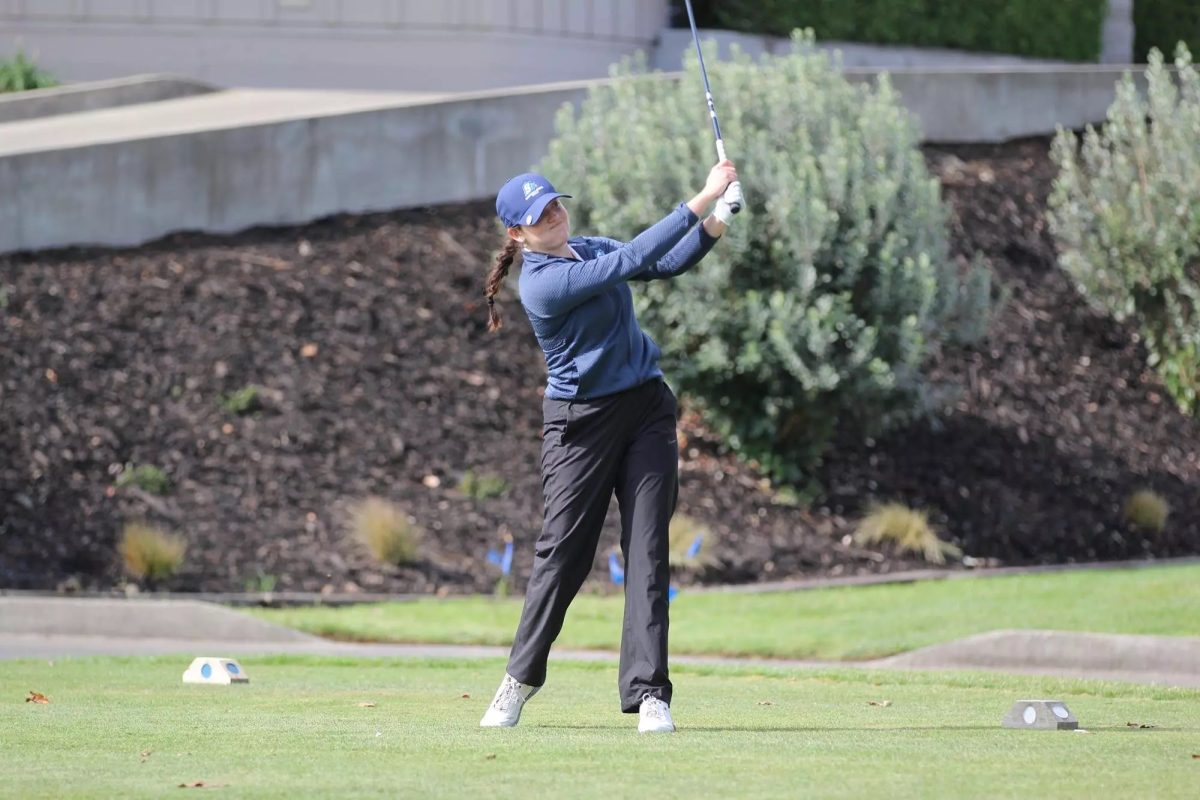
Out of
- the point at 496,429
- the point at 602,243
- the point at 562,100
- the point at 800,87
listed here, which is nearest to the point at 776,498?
the point at 496,429

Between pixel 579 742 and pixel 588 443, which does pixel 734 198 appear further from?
pixel 579 742

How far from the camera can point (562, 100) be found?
18.7m

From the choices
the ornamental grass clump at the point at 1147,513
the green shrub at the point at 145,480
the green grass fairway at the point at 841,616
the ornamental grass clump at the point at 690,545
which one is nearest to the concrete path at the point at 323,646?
the green grass fairway at the point at 841,616

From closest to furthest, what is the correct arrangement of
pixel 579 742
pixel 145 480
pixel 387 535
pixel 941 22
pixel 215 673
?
pixel 579 742
pixel 215 673
pixel 387 535
pixel 145 480
pixel 941 22

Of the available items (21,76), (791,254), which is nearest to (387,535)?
(791,254)

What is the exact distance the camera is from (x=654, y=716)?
6.38 m

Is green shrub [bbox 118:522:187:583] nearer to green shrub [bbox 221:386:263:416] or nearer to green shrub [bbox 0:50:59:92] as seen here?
green shrub [bbox 221:386:263:416]

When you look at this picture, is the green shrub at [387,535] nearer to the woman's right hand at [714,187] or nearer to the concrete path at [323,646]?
the concrete path at [323,646]

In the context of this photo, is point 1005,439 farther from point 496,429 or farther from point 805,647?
point 805,647

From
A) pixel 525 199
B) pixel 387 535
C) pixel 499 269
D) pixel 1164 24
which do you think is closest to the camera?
pixel 525 199

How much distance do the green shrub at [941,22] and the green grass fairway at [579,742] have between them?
14188 millimetres

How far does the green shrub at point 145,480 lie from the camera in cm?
1477

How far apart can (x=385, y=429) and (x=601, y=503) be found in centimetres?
953

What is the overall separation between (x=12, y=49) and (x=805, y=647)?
1389 cm
